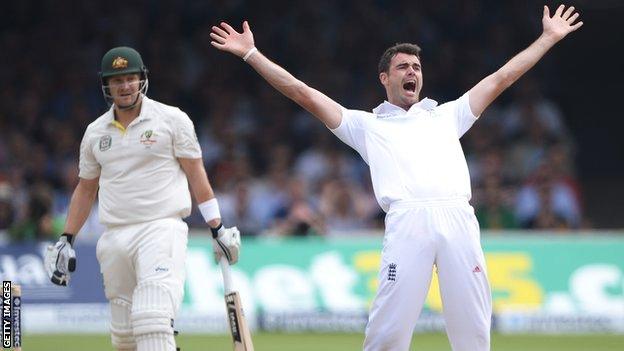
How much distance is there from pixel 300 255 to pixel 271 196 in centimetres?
149

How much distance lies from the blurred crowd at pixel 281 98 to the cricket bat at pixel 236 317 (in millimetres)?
5926

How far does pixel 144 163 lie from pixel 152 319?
895mm

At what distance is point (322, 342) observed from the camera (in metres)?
11.9

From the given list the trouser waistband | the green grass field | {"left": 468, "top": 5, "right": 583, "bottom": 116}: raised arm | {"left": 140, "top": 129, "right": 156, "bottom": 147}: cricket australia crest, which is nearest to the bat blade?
{"left": 140, "top": 129, "right": 156, "bottom": 147}: cricket australia crest

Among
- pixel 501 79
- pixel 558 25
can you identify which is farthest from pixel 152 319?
pixel 558 25

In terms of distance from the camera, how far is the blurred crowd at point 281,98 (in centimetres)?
1430

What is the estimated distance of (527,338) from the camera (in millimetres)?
12312

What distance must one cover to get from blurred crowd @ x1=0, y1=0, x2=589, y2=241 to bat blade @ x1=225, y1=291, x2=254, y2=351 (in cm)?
598

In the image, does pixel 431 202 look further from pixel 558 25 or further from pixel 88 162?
pixel 88 162

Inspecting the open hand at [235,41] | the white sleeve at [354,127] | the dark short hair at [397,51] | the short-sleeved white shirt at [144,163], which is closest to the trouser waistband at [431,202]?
the white sleeve at [354,127]

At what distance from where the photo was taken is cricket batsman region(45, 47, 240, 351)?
24.3ft

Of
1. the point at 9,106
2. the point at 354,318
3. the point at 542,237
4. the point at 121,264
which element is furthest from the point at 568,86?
the point at 121,264

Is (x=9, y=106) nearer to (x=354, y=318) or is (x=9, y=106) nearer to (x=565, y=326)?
(x=354, y=318)

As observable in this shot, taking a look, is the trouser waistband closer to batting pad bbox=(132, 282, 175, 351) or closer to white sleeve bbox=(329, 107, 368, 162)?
white sleeve bbox=(329, 107, 368, 162)
